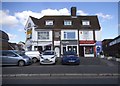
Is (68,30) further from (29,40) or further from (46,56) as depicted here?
(46,56)

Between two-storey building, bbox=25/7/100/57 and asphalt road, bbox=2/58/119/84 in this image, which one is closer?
asphalt road, bbox=2/58/119/84

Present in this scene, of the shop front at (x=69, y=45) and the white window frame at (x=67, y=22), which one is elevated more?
the white window frame at (x=67, y=22)

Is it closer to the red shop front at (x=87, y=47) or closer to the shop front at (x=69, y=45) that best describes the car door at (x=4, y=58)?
the shop front at (x=69, y=45)

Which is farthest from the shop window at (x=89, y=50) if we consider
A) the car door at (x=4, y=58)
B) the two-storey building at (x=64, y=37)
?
the car door at (x=4, y=58)

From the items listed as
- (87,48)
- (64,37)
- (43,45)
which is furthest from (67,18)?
(43,45)

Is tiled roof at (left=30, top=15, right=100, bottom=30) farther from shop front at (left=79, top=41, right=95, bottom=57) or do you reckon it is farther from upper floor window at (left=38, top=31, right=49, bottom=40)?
shop front at (left=79, top=41, right=95, bottom=57)

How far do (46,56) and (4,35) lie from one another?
2998cm

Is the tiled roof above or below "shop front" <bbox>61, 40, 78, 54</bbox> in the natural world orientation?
above

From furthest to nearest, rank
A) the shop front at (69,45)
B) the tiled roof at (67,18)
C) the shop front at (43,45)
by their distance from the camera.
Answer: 1. the tiled roof at (67,18)
2. the shop front at (43,45)
3. the shop front at (69,45)

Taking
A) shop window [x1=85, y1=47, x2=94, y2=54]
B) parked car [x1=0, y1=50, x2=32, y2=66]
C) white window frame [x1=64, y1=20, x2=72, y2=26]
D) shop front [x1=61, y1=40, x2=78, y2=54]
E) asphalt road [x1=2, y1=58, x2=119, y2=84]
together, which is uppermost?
white window frame [x1=64, y1=20, x2=72, y2=26]

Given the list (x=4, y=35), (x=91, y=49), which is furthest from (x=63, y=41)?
(x=4, y=35)

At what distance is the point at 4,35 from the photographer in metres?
54.3

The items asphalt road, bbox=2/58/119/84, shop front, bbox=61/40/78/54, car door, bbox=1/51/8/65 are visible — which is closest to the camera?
asphalt road, bbox=2/58/119/84

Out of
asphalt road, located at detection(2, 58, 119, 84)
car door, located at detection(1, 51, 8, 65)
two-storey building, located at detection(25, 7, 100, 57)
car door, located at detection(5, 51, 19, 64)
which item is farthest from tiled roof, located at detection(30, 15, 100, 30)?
asphalt road, located at detection(2, 58, 119, 84)
